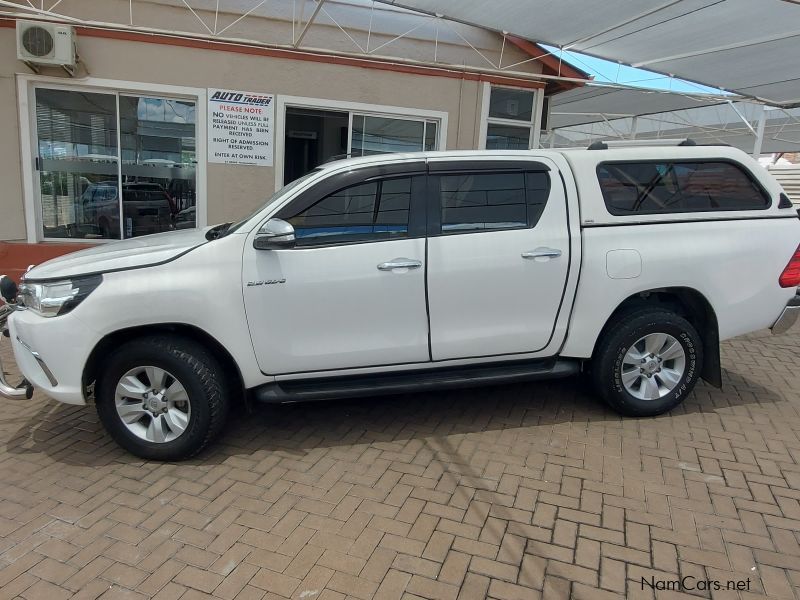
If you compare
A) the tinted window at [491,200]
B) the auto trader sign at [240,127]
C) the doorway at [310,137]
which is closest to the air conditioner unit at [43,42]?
the auto trader sign at [240,127]

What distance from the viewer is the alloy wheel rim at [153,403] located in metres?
3.50

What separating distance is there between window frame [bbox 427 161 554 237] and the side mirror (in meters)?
0.92

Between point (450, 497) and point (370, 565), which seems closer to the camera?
point (370, 565)

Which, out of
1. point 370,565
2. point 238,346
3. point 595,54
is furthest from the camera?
point 595,54

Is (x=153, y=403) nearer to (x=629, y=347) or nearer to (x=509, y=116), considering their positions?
(x=629, y=347)

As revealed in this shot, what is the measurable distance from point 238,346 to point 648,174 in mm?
3127

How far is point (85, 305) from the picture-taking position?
3.35 meters

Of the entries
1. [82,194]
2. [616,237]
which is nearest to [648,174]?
[616,237]

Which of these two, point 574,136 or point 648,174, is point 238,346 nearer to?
point 648,174

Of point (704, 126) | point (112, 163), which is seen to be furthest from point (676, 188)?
point (704, 126)

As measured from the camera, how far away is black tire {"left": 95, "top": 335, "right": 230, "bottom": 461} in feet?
11.3

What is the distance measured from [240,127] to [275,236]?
5.15 meters

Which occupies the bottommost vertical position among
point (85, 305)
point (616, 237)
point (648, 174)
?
point (85, 305)

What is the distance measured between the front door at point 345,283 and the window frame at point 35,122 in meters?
4.37
